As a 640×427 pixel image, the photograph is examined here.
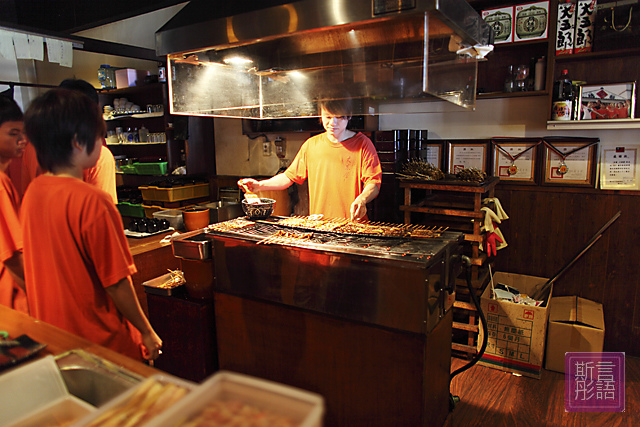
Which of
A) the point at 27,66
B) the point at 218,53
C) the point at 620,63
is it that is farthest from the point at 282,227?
the point at 27,66

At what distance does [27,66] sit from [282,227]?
662cm

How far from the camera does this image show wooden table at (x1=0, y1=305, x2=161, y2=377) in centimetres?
102

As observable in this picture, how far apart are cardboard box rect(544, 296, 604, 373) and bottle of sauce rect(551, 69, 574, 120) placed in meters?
1.53

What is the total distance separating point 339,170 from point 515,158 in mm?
1601

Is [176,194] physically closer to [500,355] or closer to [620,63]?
[500,355]

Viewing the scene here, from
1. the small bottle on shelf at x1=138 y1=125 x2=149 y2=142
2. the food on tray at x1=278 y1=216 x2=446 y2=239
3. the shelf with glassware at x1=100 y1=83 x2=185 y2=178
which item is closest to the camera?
the food on tray at x1=278 y1=216 x2=446 y2=239

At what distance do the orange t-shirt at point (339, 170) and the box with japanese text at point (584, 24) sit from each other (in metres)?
1.79

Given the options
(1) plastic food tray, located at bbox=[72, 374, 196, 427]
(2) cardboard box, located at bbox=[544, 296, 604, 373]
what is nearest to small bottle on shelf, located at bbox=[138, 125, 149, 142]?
(2) cardboard box, located at bbox=[544, 296, 604, 373]

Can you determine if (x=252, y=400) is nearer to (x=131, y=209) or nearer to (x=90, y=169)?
(x=90, y=169)

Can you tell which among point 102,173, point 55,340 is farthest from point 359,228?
point 55,340

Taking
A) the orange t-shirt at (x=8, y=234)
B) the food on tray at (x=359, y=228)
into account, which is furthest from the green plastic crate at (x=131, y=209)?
the orange t-shirt at (x=8, y=234)

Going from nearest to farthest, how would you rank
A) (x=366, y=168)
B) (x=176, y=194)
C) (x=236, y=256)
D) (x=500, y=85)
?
(x=236, y=256)
(x=366, y=168)
(x=500, y=85)
(x=176, y=194)

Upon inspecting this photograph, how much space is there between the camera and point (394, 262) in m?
1.77

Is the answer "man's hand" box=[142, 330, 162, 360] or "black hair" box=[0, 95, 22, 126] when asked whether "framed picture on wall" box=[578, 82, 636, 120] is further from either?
"black hair" box=[0, 95, 22, 126]
